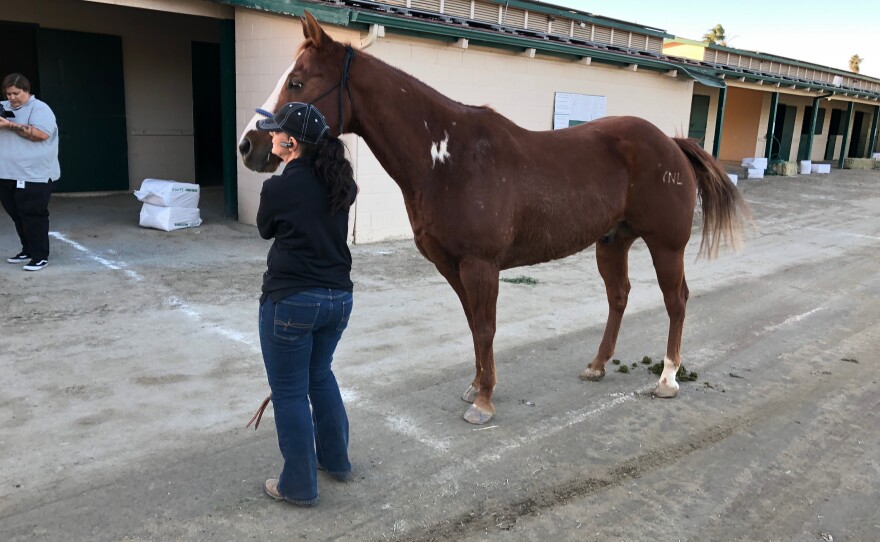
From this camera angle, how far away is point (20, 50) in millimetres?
10203

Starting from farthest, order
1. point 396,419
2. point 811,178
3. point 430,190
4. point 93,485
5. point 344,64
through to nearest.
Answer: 1. point 811,178
2. point 396,419
3. point 430,190
4. point 344,64
5. point 93,485

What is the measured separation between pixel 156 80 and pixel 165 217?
419 cm

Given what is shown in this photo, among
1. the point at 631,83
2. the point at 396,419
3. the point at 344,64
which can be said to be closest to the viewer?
the point at 344,64

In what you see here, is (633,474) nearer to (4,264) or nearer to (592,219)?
(592,219)

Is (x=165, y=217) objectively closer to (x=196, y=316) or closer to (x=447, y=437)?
(x=196, y=316)

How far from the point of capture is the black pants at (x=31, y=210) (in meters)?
6.30

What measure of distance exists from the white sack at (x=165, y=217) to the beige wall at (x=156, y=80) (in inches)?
126

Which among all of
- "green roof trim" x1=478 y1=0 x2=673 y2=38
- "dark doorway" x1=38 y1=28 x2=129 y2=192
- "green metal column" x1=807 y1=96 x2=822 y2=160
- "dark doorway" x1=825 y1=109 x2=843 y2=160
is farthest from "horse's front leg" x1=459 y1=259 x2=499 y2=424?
"dark doorway" x1=825 y1=109 x2=843 y2=160

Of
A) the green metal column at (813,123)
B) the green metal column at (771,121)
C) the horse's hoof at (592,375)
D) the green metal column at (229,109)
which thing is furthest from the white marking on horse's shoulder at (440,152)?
the green metal column at (813,123)

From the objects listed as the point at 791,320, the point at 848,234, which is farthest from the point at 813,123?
the point at 791,320

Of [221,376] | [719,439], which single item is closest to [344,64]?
[221,376]

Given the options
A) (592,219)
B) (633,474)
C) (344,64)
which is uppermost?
(344,64)

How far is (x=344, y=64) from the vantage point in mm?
3186

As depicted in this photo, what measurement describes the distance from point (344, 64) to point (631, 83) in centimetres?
1101
